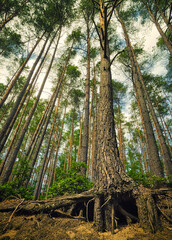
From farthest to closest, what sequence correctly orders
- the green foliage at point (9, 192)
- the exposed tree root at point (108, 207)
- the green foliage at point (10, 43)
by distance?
1. the green foliage at point (10, 43)
2. the green foliage at point (9, 192)
3. the exposed tree root at point (108, 207)

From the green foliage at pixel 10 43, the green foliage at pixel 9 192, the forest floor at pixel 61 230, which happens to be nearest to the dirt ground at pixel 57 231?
the forest floor at pixel 61 230

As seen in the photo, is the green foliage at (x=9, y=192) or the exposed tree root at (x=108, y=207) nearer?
the exposed tree root at (x=108, y=207)

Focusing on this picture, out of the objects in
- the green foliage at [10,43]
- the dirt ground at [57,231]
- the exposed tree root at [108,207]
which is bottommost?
the dirt ground at [57,231]

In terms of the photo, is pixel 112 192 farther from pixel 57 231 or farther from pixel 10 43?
pixel 10 43

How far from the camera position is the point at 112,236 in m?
1.25

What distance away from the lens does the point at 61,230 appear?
137cm

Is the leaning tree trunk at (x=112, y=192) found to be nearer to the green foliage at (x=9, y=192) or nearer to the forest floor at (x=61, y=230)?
the forest floor at (x=61, y=230)

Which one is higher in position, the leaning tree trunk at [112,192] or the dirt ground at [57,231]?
the leaning tree trunk at [112,192]

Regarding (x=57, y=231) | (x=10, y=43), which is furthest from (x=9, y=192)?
(x=10, y=43)

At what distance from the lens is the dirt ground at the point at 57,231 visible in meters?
1.17

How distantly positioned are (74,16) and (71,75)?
546 centimetres

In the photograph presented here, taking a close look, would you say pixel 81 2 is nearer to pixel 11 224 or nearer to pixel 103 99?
pixel 103 99

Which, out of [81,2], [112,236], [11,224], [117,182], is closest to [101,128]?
[117,182]

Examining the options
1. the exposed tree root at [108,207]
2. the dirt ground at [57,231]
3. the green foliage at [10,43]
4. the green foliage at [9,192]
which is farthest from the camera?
the green foliage at [10,43]
